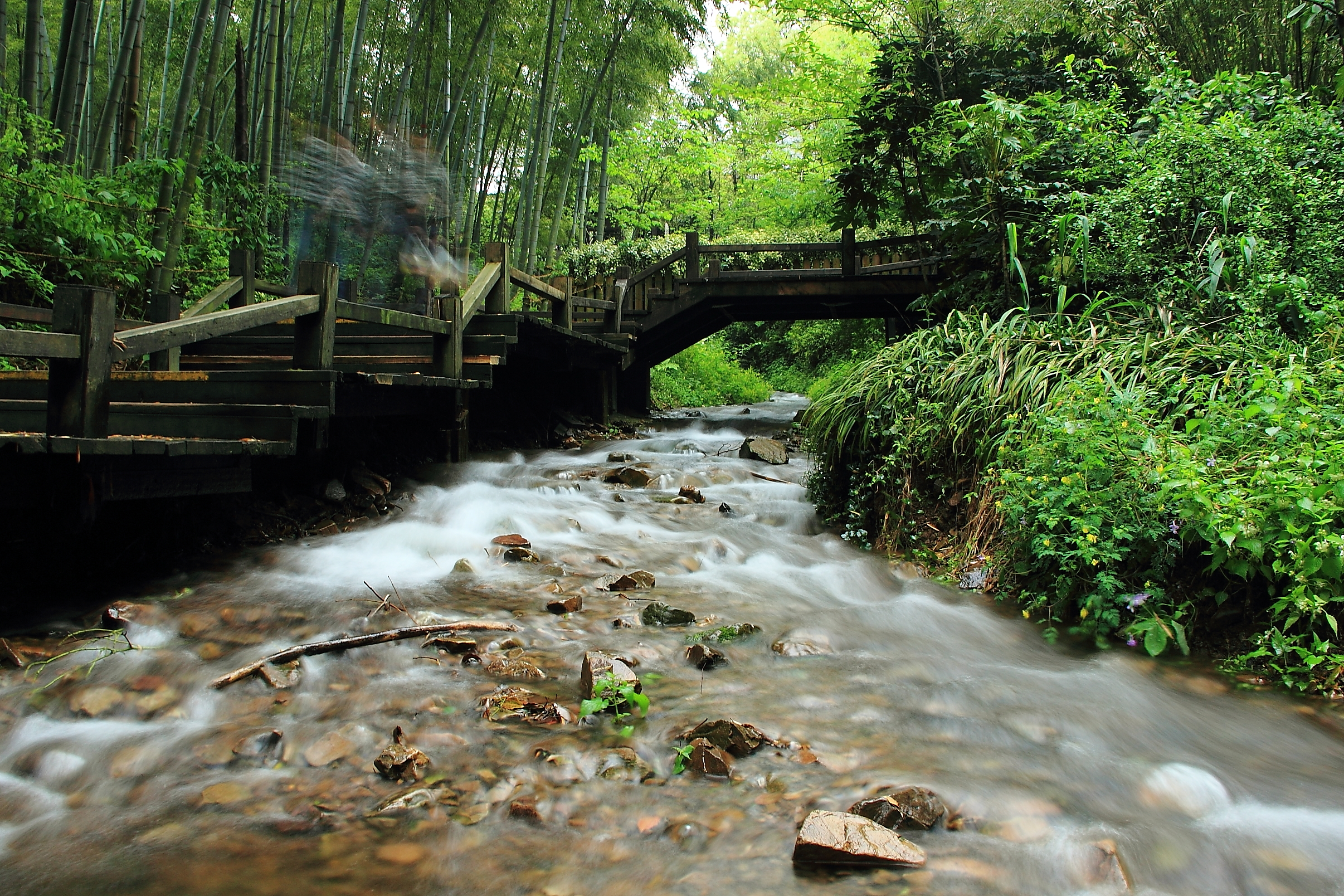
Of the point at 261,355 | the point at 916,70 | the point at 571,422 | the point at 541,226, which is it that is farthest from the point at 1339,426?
the point at 541,226

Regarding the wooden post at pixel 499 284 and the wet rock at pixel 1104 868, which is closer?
the wet rock at pixel 1104 868

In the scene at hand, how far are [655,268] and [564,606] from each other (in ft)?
32.4

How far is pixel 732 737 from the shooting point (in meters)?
2.58

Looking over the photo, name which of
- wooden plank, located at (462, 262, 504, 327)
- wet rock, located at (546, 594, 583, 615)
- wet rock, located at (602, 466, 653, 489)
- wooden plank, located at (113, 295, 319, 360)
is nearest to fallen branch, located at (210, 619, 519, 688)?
wet rock, located at (546, 594, 583, 615)

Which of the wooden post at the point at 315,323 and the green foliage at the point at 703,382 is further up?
the green foliage at the point at 703,382

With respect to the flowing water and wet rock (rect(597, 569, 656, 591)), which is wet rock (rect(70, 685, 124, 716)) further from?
wet rock (rect(597, 569, 656, 591))

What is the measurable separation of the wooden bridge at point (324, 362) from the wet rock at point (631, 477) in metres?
1.41

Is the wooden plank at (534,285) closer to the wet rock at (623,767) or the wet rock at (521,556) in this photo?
the wet rock at (521,556)

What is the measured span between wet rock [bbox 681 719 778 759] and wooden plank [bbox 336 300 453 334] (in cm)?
355

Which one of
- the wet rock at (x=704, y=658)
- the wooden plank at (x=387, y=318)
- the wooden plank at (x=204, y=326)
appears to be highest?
the wooden plank at (x=387, y=318)

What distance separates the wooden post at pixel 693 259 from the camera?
12.8m

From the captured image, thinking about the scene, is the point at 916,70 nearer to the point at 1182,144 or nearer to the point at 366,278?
the point at 1182,144

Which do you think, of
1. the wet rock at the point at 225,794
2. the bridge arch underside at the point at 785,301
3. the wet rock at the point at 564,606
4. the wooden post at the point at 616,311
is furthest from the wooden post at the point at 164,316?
the bridge arch underside at the point at 785,301

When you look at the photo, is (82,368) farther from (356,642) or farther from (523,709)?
(523,709)
